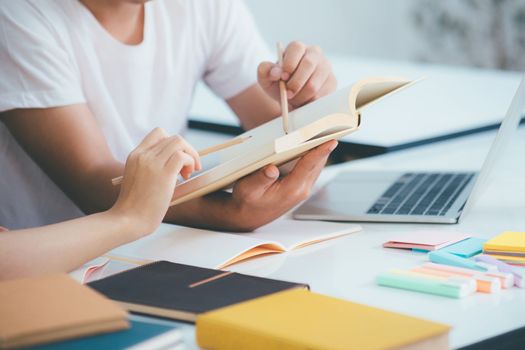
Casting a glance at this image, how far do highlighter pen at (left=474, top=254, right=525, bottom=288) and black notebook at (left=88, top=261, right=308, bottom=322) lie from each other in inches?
9.3

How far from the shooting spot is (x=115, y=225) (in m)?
1.02

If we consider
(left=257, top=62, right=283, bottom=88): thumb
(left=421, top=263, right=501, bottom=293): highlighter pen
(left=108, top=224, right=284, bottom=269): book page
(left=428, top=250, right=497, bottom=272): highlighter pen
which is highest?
(left=257, top=62, right=283, bottom=88): thumb

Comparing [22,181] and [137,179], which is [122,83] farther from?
[137,179]

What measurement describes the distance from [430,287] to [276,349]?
0.26m

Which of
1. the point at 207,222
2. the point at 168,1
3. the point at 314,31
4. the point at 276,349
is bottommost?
the point at 276,349

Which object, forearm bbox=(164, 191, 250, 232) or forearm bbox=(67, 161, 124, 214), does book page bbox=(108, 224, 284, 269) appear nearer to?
forearm bbox=(164, 191, 250, 232)

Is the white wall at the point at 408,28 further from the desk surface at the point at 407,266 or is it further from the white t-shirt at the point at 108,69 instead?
the desk surface at the point at 407,266

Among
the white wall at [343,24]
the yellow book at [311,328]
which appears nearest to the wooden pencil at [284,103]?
the yellow book at [311,328]

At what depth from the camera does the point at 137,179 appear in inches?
41.6

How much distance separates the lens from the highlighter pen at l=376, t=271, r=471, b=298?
92cm

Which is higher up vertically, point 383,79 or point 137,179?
point 383,79

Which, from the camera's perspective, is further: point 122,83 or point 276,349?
point 122,83

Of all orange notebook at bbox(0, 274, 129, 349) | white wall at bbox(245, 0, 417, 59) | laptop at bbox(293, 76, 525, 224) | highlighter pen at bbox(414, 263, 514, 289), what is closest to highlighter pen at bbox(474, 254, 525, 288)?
highlighter pen at bbox(414, 263, 514, 289)

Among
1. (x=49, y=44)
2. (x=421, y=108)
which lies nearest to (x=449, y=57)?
(x=421, y=108)
